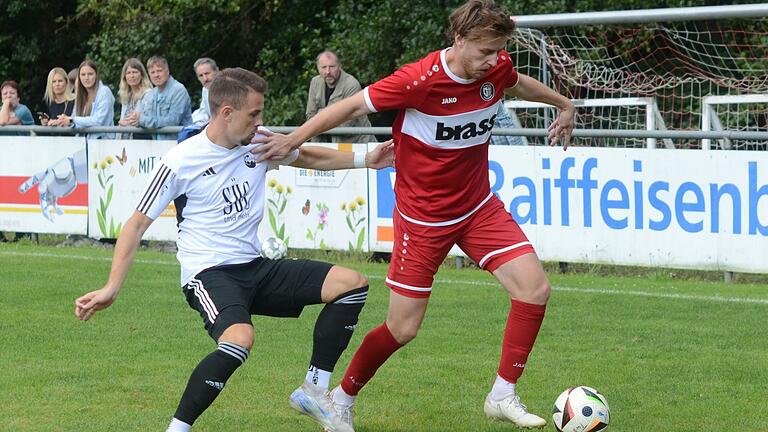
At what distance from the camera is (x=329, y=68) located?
44.6 feet

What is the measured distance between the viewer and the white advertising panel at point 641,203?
10945 millimetres

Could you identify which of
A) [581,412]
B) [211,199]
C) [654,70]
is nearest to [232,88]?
[211,199]

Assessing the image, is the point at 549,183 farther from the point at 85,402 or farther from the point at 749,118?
the point at 85,402

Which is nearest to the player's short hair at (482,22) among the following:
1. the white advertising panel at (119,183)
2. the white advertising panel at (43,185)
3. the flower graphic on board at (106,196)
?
the white advertising panel at (119,183)

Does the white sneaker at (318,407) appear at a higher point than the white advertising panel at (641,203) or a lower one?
lower

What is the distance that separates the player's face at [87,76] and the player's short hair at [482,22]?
31.3 feet

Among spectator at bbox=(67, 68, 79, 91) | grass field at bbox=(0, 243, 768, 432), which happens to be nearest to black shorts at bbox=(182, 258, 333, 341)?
grass field at bbox=(0, 243, 768, 432)

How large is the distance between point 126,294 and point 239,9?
37.0 feet

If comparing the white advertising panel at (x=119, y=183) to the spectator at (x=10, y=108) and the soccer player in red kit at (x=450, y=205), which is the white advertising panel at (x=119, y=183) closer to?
the spectator at (x=10, y=108)

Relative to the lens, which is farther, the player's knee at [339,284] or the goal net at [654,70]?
the goal net at [654,70]

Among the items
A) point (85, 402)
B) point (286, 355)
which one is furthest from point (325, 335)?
point (286, 355)

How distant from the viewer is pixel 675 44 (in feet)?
53.2

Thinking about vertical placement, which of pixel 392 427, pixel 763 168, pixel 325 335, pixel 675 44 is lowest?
pixel 392 427

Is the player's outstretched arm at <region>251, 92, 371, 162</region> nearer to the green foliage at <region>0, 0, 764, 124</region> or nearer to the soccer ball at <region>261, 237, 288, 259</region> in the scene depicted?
the soccer ball at <region>261, 237, 288, 259</region>
